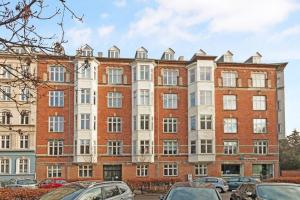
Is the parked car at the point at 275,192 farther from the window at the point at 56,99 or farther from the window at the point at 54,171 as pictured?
the window at the point at 56,99

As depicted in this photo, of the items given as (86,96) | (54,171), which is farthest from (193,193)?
(54,171)

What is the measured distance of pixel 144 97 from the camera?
2315 inches

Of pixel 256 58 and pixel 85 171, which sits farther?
pixel 256 58

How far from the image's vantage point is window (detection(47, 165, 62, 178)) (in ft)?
184

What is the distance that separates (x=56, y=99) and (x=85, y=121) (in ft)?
15.4

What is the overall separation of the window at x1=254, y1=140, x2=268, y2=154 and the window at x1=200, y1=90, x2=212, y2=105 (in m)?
8.23

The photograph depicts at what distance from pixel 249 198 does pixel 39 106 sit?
44360mm

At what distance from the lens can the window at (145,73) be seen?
59156 mm

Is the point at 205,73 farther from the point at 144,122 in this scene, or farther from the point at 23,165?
the point at 23,165

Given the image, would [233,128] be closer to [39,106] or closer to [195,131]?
[195,131]

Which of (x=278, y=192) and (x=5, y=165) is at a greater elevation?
(x=278, y=192)

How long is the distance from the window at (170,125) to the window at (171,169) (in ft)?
14.1

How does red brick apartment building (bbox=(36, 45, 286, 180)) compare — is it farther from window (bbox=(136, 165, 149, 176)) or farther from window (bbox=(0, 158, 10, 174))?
window (bbox=(0, 158, 10, 174))

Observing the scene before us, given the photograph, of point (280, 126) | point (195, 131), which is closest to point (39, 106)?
point (195, 131)
